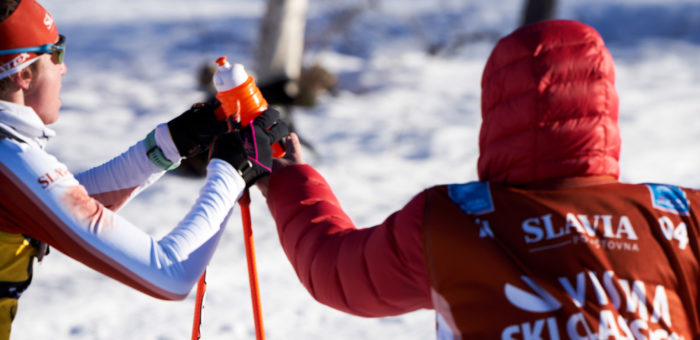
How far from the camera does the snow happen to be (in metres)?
3.47

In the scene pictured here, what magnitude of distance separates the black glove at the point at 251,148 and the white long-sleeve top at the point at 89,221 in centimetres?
5

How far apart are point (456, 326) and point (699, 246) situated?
54 cm

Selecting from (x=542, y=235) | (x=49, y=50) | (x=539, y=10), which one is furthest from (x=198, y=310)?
(x=539, y=10)

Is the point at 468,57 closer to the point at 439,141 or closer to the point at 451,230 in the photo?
the point at 439,141

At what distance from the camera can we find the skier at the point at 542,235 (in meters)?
1.31

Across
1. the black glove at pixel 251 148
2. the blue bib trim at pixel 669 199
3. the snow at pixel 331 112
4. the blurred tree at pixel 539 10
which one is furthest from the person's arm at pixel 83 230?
the blurred tree at pixel 539 10

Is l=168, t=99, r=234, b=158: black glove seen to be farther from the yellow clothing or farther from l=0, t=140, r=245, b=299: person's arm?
the yellow clothing

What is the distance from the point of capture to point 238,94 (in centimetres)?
193

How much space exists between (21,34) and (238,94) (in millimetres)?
586

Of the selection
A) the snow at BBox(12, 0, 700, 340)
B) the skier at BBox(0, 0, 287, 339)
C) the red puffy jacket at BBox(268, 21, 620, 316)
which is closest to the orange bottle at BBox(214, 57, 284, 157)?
the skier at BBox(0, 0, 287, 339)

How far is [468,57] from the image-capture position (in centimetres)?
1009

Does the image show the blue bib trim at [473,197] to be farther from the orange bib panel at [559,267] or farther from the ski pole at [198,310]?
the ski pole at [198,310]

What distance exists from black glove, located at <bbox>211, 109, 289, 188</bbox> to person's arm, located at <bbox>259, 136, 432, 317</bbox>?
6 cm

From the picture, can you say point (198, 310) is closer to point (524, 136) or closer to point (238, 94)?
point (238, 94)
